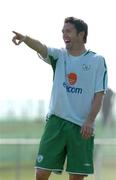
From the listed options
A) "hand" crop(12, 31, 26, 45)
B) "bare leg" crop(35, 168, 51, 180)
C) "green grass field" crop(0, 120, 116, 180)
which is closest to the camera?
"hand" crop(12, 31, 26, 45)

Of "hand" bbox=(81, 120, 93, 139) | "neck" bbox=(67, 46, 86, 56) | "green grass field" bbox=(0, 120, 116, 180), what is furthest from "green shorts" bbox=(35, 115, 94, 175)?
"green grass field" bbox=(0, 120, 116, 180)

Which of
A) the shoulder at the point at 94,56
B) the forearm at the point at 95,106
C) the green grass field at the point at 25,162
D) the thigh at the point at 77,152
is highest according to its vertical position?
the shoulder at the point at 94,56

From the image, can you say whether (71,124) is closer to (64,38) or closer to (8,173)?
(64,38)

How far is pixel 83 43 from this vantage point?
944 centimetres

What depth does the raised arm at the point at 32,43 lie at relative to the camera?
9016 mm

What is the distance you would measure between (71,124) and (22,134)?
1081cm

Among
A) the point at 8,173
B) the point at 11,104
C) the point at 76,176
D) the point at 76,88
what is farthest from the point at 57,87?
the point at 11,104

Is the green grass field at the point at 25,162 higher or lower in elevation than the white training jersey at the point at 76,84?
lower

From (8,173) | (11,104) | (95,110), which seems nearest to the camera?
(95,110)

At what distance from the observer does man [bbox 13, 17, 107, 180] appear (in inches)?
368

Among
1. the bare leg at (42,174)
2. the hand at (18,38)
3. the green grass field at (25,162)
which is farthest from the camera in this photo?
the green grass field at (25,162)

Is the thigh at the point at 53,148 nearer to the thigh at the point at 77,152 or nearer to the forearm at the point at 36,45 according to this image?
the thigh at the point at 77,152

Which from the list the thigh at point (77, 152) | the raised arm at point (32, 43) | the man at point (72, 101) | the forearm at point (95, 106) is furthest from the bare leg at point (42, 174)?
the raised arm at point (32, 43)

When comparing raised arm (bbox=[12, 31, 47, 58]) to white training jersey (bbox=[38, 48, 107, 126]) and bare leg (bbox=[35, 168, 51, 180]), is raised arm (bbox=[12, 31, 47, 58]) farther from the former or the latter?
bare leg (bbox=[35, 168, 51, 180])
